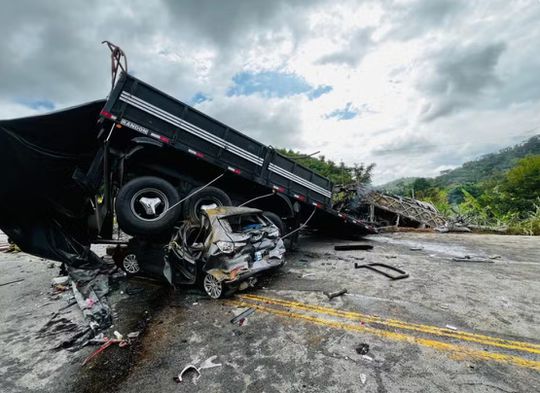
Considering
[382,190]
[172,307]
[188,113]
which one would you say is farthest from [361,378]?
[382,190]

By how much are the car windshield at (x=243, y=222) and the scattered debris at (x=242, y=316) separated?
1.49 m

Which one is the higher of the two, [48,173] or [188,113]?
[188,113]

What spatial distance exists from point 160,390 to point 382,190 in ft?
40.1

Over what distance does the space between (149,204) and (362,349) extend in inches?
182

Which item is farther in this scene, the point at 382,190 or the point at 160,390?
the point at 382,190

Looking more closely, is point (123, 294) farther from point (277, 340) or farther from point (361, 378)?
point (361, 378)

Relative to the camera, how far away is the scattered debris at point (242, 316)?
3834 millimetres

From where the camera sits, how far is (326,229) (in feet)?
34.9

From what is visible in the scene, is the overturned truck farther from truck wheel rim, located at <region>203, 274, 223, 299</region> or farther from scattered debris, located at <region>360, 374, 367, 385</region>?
scattered debris, located at <region>360, 374, 367, 385</region>

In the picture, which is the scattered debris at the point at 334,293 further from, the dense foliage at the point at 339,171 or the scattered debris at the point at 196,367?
the dense foliage at the point at 339,171

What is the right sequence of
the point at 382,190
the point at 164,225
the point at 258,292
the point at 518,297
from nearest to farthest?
1. the point at 518,297
2. the point at 258,292
3. the point at 164,225
4. the point at 382,190

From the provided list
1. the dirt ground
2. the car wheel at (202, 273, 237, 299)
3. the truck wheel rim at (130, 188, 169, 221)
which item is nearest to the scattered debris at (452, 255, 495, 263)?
the dirt ground

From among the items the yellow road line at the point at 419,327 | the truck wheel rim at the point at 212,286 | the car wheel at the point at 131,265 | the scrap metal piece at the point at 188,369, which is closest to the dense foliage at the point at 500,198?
the yellow road line at the point at 419,327

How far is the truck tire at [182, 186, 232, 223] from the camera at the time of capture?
6.02m
